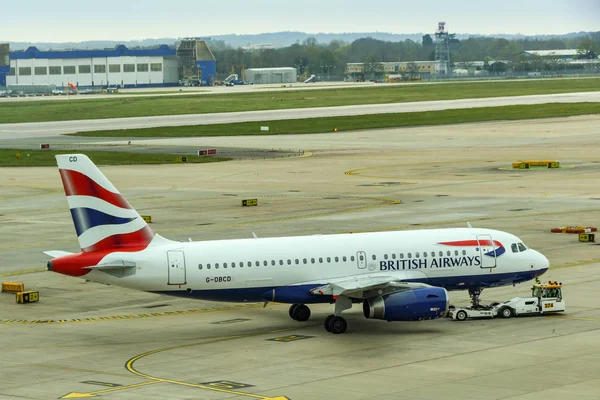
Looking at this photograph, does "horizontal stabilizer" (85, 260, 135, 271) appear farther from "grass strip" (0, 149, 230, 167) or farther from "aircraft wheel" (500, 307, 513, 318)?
"grass strip" (0, 149, 230, 167)

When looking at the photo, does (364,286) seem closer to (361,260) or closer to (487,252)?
(361,260)

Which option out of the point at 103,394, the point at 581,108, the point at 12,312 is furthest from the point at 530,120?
the point at 103,394

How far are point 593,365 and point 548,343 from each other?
3.77 metres

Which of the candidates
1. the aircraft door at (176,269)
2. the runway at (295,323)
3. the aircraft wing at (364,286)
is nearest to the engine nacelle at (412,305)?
the aircraft wing at (364,286)

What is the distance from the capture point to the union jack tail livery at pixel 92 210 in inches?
1746

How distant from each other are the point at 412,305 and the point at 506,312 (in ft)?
19.5

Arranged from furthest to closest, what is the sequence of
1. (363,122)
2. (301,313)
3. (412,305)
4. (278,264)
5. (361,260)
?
(363,122), (301,313), (361,260), (278,264), (412,305)

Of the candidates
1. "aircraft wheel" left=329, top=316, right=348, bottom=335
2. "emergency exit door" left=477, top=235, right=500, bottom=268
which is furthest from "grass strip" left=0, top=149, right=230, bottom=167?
"aircraft wheel" left=329, top=316, right=348, bottom=335

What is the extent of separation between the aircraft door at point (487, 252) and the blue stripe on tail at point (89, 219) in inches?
613

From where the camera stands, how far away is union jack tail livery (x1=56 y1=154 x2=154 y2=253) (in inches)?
1746

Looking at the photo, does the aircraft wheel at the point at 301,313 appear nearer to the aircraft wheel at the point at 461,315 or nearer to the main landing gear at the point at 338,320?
the main landing gear at the point at 338,320

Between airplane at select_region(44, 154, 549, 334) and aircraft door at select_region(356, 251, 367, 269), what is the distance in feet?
0.14

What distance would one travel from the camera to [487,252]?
4719 centimetres

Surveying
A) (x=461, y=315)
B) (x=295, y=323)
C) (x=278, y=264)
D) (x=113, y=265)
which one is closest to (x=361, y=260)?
(x=278, y=264)
